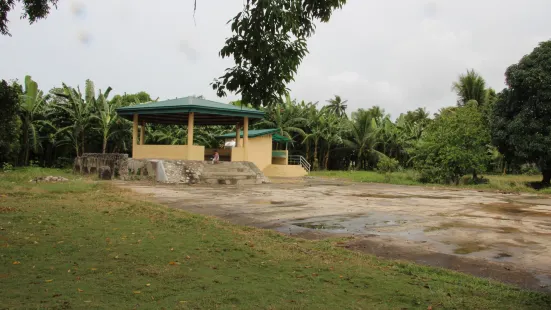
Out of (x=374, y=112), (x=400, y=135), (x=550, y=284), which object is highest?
(x=374, y=112)

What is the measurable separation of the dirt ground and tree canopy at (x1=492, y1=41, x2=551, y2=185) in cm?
782

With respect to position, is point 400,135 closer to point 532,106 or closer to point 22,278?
point 532,106

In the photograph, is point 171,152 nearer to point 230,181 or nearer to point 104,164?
point 104,164

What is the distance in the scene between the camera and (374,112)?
125 ft

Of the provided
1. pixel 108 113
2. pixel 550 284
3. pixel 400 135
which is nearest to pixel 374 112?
pixel 400 135

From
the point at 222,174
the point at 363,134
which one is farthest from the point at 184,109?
the point at 363,134

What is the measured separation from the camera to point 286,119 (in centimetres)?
3297

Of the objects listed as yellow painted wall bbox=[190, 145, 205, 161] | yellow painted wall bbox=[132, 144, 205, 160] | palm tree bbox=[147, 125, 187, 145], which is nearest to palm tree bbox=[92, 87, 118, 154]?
palm tree bbox=[147, 125, 187, 145]

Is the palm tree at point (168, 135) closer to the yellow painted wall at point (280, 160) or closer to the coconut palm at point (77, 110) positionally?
the coconut palm at point (77, 110)

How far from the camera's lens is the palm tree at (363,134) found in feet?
104

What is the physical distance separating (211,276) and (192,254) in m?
1.01

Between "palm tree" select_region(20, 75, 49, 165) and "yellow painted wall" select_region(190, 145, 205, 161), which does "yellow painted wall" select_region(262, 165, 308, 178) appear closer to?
"yellow painted wall" select_region(190, 145, 205, 161)

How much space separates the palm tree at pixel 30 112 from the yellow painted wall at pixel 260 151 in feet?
40.3

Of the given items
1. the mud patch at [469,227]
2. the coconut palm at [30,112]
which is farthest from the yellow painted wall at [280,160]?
the mud patch at [469,227]
